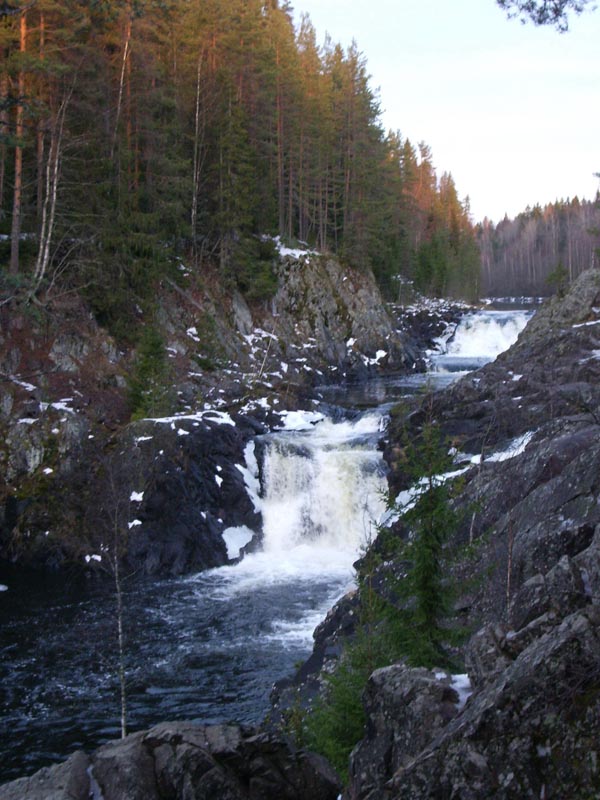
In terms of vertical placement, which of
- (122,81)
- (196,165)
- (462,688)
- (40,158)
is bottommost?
(462,688)

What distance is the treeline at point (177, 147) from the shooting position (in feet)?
85.5

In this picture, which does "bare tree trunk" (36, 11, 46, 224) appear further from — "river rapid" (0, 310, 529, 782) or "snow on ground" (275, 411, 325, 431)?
"river rapid" (0, 310, 529, 782)

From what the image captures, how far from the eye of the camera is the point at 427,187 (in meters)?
98.8

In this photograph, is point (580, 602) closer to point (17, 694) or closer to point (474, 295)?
point (17, 694)

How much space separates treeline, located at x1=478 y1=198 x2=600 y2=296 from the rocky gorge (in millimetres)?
78829

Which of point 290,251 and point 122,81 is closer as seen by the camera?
point 122,81

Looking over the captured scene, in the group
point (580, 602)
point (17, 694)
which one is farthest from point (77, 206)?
point (580, 602)

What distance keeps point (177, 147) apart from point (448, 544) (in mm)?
28583

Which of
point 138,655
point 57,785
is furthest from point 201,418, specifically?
point 57,785

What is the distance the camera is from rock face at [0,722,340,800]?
21.6 ft

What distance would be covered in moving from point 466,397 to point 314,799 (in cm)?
1772

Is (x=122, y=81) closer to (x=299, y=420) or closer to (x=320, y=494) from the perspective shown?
(x=299, y=420)

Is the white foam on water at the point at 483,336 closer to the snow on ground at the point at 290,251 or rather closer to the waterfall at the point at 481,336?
the waterfall at the point at 481,336

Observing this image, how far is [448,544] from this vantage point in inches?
490
